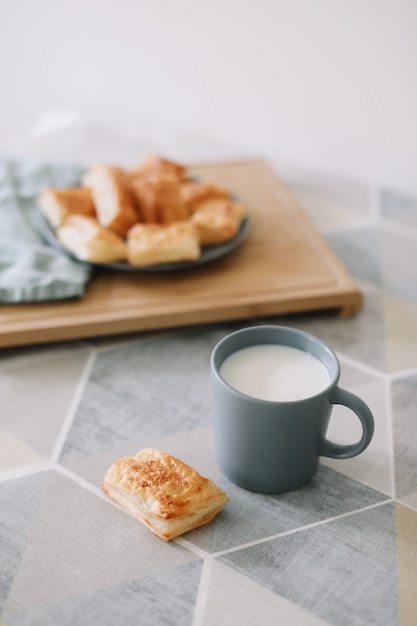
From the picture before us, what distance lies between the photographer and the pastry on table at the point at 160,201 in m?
1.12

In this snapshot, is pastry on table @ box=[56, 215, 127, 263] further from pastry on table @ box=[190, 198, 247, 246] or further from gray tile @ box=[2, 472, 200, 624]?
gray tile @ box=[2, 472, 200, 624]

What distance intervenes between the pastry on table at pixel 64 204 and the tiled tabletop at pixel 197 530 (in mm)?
241

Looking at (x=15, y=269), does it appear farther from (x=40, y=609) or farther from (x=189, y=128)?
(x=189, y=128)

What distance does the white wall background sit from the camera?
1401mm

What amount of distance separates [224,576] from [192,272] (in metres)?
→ 0.54

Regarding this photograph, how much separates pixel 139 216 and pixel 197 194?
0.12 m

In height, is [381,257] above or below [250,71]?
below

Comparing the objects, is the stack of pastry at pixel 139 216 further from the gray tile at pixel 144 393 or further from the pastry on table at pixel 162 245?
the gray tile at pixel 144 393

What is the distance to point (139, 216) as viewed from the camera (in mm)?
1141

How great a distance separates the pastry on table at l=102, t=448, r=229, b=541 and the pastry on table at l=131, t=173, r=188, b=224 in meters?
0.48

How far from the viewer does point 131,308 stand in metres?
1.02

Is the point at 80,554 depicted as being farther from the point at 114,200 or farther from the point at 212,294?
the point at 114,200

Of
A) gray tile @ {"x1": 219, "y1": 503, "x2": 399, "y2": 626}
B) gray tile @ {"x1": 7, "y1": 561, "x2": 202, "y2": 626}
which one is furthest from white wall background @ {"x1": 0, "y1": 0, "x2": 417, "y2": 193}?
gray tile @ {"x1": 7, "y1": 561, "x2": 202, "y2": 626}

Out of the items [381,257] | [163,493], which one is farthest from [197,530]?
[381,257]
